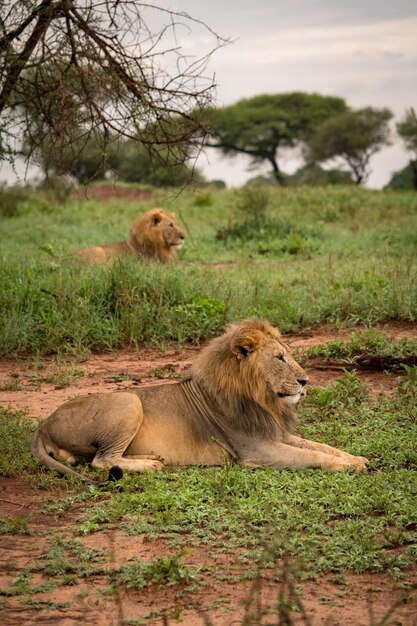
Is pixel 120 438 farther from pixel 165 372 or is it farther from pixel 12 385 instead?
pixel 165 372

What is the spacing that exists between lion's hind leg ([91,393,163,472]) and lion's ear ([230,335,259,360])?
2.08 feet

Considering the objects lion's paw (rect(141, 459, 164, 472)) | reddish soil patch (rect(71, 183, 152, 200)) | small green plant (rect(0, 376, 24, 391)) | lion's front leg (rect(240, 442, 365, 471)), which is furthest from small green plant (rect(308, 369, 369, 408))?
reddish soil patch (rect(71, 183, 152, 200))

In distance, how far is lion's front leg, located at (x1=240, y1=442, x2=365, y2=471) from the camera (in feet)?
17.7

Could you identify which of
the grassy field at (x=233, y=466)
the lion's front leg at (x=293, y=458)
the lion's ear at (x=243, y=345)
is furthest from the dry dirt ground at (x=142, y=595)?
the lion's ear at (x=243, y=345)

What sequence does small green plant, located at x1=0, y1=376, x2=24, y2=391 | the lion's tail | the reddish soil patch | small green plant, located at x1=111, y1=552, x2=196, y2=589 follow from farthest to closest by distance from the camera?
1. the reddish soil patch
2. small green plant, located at x1=0, y1=376, x2=24, y2=391
3. the lion's tail
4. small green plant, located at x1=111, y1=552, x2=196, y2=589

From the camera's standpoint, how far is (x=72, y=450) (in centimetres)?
558

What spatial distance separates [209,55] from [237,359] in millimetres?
2920

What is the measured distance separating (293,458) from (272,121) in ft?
115

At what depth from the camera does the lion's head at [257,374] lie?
5598 millimetres

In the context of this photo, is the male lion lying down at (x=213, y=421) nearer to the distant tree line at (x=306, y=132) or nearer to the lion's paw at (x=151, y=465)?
the lion's paw at (x=151, y=465)

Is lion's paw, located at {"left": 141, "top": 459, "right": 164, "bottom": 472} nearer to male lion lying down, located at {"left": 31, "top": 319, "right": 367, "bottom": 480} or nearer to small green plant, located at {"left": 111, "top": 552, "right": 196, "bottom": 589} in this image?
male lion lying down, located at {"left": 31, "top": 319, "right": 367, "bottom": 480}

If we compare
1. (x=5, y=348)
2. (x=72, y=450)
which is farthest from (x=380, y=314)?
(x=72, y=450)

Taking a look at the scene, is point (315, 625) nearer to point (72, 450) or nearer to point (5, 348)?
point (72, 450)

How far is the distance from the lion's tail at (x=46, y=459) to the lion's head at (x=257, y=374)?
909 millimetres
